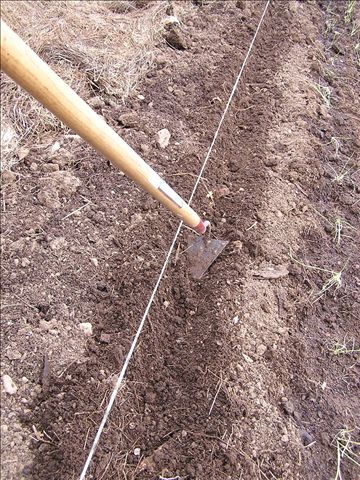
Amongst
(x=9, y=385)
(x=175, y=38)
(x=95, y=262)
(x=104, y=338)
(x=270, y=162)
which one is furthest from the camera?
(x=175, y=38)

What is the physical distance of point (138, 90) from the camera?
3168 millimetres

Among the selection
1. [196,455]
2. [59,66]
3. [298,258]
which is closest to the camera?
[196,455]

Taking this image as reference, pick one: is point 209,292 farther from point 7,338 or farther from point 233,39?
point 233,39

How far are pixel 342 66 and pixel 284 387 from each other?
2.83 metres

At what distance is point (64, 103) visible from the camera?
1362 mm

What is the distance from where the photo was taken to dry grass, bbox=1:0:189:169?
2.80 meters

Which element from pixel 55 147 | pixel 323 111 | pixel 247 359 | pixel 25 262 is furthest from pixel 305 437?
pixel 323 111

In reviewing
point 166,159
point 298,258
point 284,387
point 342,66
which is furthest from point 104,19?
point 284,387

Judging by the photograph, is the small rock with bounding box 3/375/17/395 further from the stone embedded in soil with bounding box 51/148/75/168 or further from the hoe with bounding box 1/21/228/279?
the stone embedded in soil with bounding box 51/148/75/168

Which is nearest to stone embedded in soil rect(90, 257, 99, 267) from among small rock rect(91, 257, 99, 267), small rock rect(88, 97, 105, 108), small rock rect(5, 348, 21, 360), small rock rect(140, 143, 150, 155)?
small rock rect(91, 257, 99, 267)

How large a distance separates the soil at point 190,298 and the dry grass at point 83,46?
159 mm

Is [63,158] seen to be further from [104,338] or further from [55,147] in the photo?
[104,338]

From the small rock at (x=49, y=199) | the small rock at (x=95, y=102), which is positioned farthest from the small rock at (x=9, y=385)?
the small rock at (x=95, y=102)

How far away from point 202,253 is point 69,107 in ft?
4.20
